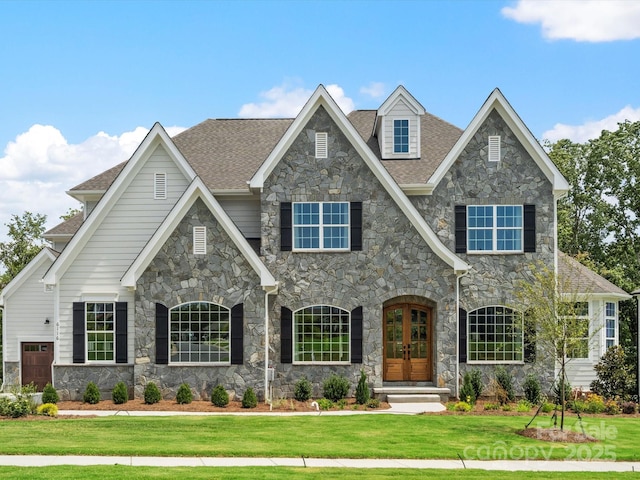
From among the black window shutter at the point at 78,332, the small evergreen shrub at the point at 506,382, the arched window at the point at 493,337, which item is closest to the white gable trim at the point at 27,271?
the black window shutter at the point at 78,332

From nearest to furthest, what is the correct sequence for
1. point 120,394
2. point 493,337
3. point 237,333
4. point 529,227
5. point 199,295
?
point 120,394 → point 237,333 → point 199,295 → point 493,337 → point 529,227

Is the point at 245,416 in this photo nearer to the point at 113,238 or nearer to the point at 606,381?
the point at 113,238

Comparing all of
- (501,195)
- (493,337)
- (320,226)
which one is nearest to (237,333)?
(320,226)

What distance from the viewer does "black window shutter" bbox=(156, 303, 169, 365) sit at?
71.9ft

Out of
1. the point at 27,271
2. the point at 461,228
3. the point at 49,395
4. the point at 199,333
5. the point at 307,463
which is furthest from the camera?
the point at 27,271

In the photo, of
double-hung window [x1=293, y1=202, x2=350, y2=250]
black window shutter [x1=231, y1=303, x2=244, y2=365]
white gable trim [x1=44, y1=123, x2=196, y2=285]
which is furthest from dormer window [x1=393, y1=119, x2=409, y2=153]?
black window shutter [x1=231, y1=303, x2=244, y2=365]

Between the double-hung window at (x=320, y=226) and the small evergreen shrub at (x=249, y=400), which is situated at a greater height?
the double-hung window at (x=320, y=226)

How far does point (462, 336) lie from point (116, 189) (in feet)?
37.9

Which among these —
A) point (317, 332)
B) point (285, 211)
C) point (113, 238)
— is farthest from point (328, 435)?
point (113, 238)

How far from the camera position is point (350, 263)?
75.4 feet

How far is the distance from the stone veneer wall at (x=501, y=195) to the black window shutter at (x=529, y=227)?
15 cm

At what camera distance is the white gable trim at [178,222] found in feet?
70.7

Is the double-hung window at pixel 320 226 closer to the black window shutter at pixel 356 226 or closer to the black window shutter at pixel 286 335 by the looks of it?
the black window shutter at pixel 356 226

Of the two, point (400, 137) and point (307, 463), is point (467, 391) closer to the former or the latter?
point (400, 137)
